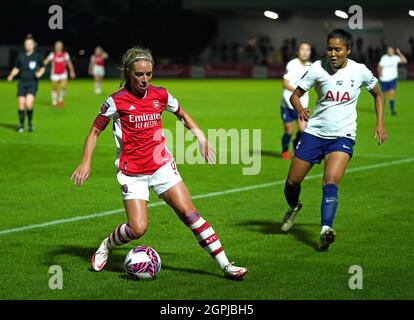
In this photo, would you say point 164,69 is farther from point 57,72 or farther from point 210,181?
point 210,181

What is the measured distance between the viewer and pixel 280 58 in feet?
230

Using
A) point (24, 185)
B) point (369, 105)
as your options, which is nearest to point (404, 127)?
point (369, 105)

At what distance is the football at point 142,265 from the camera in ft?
30.5

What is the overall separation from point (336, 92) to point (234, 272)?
9.60 feet

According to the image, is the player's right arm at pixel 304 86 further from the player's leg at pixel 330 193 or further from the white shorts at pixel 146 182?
the white shorts at pixel 146 182

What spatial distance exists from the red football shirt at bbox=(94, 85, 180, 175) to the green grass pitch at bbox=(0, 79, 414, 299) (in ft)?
3.64

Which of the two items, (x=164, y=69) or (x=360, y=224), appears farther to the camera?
(x=164, y=69)

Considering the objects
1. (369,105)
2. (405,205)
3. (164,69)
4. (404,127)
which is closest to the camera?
(405,205)

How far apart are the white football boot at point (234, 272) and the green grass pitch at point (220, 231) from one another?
0.24 feet

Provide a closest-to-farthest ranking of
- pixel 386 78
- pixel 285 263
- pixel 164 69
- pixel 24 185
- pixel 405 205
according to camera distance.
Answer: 1. pixel 285 263
2. pixel 405 205
3. pixel 24 185
4. pixel 386 78
5. pixel 164 69

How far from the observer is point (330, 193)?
10836mm

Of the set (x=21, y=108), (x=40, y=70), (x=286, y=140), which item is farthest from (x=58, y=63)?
(x=286, y=140)

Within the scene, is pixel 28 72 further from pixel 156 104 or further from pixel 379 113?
pixel 156 104

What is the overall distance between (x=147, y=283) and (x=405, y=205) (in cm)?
590
